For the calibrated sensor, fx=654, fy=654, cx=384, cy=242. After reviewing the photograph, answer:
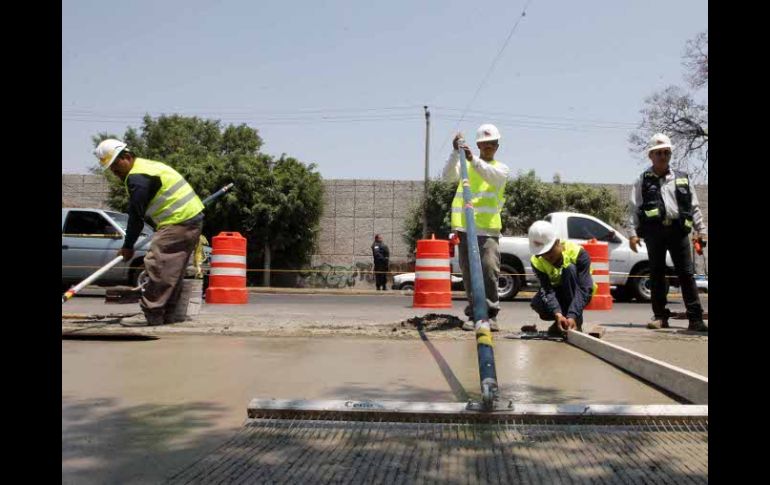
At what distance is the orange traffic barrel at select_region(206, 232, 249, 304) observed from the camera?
9.25 m

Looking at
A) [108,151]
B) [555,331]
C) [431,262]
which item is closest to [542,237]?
[555,331]

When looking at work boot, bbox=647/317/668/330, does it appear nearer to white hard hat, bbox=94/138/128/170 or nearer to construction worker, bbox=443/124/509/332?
construction worker, bbox=443/124/509/332

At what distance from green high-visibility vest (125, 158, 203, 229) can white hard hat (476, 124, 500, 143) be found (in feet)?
8.60

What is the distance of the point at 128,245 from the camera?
18.4 ft

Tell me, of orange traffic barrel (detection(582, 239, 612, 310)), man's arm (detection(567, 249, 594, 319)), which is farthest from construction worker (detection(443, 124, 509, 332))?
orange traffic barrel (detection(582, 239, 612, 310))

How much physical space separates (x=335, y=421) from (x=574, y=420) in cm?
94

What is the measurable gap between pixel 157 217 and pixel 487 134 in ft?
9.73

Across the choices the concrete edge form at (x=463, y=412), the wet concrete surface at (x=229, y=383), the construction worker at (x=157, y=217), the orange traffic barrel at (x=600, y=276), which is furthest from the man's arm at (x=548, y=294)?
the orange traffic barrel at (x=600, y=276)

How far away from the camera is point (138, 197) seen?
18.0 ft

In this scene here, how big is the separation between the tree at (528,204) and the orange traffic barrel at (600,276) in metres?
13.7

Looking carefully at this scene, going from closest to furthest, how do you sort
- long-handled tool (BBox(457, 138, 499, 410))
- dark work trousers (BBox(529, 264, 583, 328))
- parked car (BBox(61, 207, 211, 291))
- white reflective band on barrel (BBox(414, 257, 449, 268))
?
long-handled tool (BBox(457, 138, 499, 410)) → dark work trousers (BBox(529, 264, 583, 328)) → white reflective band on barrel (BBox(414, 257, 449, 268)) → parked car (BBox(61, 207, 211, 291))

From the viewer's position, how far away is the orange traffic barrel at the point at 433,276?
945 centimetres
